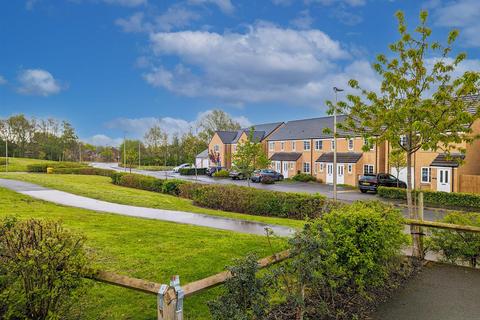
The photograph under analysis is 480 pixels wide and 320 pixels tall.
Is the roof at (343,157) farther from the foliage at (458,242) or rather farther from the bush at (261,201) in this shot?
the foliage at (458,242)

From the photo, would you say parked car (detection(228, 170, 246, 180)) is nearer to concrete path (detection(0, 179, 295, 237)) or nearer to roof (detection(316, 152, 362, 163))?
roof (detection(316, 152, 362, 163))

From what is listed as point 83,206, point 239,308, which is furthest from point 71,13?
point 239,308

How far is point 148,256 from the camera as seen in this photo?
7281 millimetres

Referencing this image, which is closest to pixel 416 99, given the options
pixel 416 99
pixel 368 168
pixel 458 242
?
pixel 416 99

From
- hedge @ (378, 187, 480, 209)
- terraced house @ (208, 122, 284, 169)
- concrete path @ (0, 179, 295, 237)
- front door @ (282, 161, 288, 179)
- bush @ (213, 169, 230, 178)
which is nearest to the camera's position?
concrete path @ (0, 179, 295, 237)

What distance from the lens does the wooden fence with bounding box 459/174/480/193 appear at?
24.8 metres

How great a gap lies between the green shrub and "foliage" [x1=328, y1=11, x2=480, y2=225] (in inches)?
661

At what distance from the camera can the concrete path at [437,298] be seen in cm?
514

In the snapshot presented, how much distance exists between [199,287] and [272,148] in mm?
49246

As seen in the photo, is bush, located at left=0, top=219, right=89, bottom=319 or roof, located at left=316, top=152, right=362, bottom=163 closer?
bush, located at left=0, top=219, right=89, bottom=319

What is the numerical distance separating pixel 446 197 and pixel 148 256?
909 inches

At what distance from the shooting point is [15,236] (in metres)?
3.90

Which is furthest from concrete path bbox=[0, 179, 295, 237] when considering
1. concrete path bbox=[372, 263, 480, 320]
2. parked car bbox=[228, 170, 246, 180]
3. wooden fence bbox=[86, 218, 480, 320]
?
parked car bbox=[228, 170, 246, 180]

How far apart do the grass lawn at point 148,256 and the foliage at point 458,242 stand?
12.8 feet
